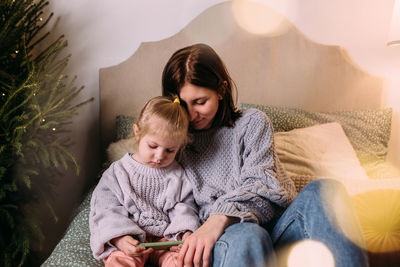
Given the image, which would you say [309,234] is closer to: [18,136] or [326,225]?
[326,225]

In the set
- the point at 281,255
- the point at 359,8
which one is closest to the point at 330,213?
the point at 281,255

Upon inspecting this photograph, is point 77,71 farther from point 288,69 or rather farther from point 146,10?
point 288,69

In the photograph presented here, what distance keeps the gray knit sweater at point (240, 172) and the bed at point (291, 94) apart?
0.30m

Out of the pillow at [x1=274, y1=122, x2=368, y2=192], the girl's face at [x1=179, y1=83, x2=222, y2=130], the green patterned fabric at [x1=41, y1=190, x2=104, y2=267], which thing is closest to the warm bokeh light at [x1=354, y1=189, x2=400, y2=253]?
the pillow at [x1=274, y1=122, x2=368, y2=192]

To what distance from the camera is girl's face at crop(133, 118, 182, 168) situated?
3.11ft

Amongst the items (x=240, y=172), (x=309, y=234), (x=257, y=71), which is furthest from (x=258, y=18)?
(x=309, y=234)

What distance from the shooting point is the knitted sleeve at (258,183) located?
0.92m

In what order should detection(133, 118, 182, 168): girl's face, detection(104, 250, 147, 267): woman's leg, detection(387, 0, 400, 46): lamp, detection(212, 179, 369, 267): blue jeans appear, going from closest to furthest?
detection(212, 179, 369, 267): blue jeans
detection(104, 250, 147, 267): woman's leg
detection(133, 118, 182, 168): girl's face
detection(387, 0, 400, 46): lamp

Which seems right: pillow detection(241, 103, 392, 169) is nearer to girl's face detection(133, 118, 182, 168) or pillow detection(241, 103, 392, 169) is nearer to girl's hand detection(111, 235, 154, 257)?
girl's face detection(133, 118, 182, 168)

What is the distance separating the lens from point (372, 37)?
1817 mm

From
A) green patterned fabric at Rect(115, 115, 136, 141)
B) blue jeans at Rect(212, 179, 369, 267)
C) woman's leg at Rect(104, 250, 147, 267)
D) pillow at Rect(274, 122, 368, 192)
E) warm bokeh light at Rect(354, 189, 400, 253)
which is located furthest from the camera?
green patterned fabric at Rect(115, 115, 136, 141)

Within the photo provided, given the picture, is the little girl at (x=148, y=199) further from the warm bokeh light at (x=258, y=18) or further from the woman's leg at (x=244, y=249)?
the warm bokeh light at (x=258, y=18)

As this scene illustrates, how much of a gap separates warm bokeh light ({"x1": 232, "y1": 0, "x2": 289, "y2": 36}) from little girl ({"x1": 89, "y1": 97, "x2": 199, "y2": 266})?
33.1 inches

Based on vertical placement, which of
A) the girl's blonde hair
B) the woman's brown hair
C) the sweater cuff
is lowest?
the sweater cuff
